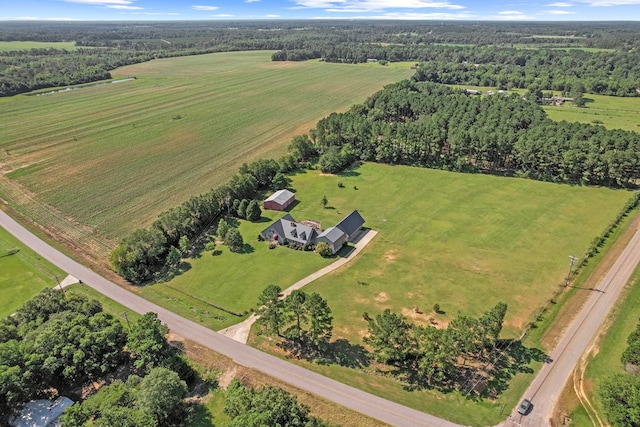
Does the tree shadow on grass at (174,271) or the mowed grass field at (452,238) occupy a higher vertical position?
the mowed grass field at (452,238)

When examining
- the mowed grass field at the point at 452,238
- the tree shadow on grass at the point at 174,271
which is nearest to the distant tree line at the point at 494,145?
A: the mowed grass field at the point at 452,238

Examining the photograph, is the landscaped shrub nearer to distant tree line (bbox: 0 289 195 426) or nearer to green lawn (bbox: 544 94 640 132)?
distant tree line (bbox: 0 289 195 426)

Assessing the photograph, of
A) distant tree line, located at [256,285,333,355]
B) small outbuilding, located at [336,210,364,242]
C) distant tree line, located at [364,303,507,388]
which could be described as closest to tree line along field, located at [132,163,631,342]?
small outbuilding, located at [336,210,364,242]

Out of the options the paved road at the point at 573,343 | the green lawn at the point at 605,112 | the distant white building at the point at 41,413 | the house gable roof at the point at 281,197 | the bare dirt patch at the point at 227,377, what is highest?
the green lawn at the point at 605,112

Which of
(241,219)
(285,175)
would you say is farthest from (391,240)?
(285,175)

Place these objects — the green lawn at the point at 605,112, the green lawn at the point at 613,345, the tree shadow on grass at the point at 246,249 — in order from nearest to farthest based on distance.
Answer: the green lawn at the point at 613,345, the tree shadow on grass at the point at 246,249, the green lawn at the point at 605,112

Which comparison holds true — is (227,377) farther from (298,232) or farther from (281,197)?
(281,197)

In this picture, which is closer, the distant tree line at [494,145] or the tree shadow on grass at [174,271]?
the tree shadow on grass at [174,271]

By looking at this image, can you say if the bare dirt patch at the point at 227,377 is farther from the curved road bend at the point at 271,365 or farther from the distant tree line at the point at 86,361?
the distant tree line at the point at 86,361
